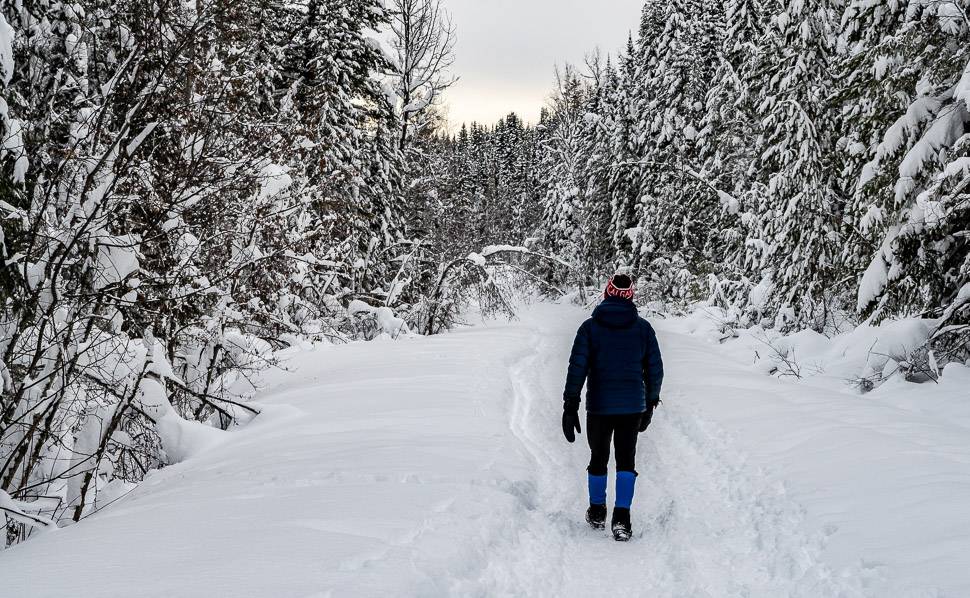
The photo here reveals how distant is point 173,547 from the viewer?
366cm

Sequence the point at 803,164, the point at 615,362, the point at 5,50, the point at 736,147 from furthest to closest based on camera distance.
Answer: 1. the point at 736,147
2. the point at 803,164
3. the point at 615,362
4. the point at 5,50

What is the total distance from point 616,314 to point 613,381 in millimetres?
583

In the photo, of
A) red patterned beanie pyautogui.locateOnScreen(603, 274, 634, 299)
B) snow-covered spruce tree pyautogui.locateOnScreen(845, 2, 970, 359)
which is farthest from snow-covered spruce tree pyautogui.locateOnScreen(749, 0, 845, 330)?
red patterned beanie pyautogui.locateOnScreen(603, 274, 634, 299)

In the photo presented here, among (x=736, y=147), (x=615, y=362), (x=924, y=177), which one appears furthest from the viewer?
(x=736, y=147)

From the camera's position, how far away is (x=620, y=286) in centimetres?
527

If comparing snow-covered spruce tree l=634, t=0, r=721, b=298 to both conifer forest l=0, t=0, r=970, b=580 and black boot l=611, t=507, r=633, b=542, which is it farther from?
black boot l=611, t=507, r=633, b=542

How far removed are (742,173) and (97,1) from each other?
1986cm

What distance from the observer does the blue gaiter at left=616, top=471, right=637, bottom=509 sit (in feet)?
16.2

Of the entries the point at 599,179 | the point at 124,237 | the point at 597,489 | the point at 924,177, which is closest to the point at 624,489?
the point at 597,489

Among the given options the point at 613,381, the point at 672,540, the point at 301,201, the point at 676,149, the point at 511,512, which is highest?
the point at 676,149

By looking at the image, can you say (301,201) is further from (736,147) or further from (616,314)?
(736,147)

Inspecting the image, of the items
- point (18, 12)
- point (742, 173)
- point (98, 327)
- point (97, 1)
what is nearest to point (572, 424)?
point (98, 327)

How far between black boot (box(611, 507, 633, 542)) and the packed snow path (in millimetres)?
133

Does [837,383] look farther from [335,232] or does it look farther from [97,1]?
[97,1]
